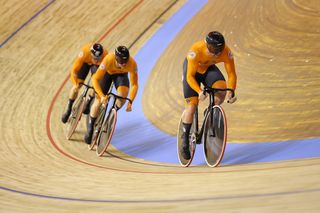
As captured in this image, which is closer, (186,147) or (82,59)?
(186,147)

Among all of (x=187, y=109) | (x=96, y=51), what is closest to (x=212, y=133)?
(x=187, y=109)

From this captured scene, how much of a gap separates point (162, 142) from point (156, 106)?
3.01 ft

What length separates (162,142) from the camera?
6.16 m

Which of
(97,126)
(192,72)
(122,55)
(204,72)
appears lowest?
(97,126)

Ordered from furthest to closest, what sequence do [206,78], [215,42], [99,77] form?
1. [99,77]
2. [206,78]
3. [215,42]

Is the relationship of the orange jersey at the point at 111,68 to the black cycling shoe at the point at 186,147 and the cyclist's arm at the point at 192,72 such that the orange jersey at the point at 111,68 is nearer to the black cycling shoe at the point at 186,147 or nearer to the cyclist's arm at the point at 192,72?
the black cycling shoe at the point at 186,147

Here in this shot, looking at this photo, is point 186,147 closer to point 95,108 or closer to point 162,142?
point 162,142

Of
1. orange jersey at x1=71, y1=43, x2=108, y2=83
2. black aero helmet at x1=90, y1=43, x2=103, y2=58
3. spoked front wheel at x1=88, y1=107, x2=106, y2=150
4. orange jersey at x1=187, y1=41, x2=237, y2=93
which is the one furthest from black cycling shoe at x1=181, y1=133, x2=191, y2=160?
orange jersey at x1=71, y1=43, x2=108, y2=83

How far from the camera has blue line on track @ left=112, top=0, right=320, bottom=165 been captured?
5.12 m

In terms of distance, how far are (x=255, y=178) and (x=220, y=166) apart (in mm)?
1181

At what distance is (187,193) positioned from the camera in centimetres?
368

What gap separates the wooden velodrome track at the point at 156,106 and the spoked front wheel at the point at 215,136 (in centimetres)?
15

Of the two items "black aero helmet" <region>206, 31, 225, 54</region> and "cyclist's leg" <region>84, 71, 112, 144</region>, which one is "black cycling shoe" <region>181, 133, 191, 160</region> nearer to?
"black aero helmet" <region>206, 31, 225, 54</region>

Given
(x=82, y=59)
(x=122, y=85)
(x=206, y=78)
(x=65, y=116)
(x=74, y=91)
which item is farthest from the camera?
(x=65, y=116)
